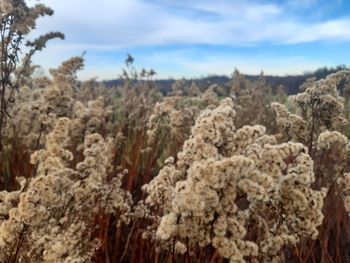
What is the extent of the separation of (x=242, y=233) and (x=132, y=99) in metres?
8.89

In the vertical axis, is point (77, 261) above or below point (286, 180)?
below

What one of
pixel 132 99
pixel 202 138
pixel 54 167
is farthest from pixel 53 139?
pixel 132 99

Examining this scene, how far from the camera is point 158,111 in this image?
707 cm

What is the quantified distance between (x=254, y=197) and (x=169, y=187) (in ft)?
2.51

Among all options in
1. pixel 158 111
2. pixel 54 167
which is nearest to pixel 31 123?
pixel 158 111

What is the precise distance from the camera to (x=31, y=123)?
850 cm

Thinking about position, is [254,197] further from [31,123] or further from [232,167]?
[31,123]

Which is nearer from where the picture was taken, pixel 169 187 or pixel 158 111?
pixel 169 187

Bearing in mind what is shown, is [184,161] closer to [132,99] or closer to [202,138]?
[202,138]

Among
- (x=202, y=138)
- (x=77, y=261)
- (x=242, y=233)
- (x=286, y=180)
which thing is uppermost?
(x=202, y=138)

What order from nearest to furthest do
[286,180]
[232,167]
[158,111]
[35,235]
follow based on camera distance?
[232,167]
[286,180]
[35,235]
[158,111]

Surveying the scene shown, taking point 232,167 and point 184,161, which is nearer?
point 232,167

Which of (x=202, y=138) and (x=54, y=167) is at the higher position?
(x=202, y=138)

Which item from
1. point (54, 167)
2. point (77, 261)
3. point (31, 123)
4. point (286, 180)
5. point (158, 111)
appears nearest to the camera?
point (286, 180)
